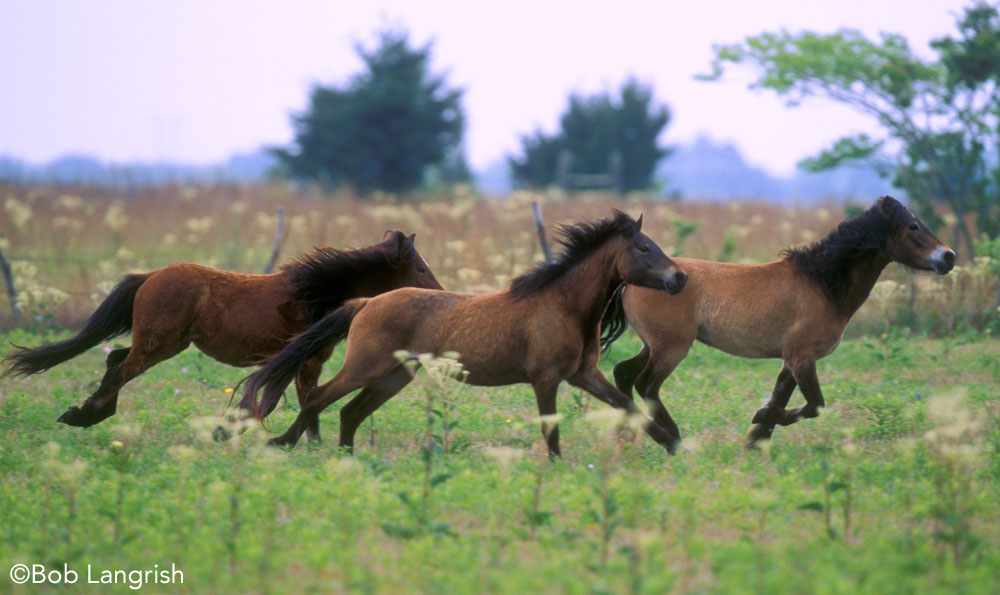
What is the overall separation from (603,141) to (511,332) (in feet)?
124

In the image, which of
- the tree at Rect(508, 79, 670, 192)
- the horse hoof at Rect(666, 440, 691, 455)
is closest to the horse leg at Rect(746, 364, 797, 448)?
the horse hoof at Rect(666, 440, 691, 455)

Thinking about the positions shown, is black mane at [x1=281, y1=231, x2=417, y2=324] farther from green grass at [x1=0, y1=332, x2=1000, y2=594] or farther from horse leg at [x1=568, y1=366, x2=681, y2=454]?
horse leg at [x1=568, y1=366, x2=681, y2=454]

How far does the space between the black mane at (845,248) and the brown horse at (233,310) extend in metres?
3.30

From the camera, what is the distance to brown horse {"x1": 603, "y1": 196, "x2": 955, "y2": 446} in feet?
26.1

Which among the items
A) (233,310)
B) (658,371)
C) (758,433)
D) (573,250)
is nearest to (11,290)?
(233,310)

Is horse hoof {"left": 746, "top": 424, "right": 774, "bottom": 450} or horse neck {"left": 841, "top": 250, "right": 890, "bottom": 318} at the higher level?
horse neck {"left": 841, "top": 250, "right": 890, "bottom": 318}

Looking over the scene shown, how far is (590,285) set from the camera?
288 inches

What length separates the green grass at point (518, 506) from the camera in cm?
469

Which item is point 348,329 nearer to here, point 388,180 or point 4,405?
point 4,405

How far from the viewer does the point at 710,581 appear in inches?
187

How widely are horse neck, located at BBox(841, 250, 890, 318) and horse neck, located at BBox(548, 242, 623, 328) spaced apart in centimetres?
206

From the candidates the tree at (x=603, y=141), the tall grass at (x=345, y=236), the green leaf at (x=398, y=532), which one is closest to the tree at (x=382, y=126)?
the tree at (x=603, y=141)

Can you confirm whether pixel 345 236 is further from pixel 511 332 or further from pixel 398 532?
pixel 398 532

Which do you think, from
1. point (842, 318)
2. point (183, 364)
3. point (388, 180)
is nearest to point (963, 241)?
point (842, 318)
